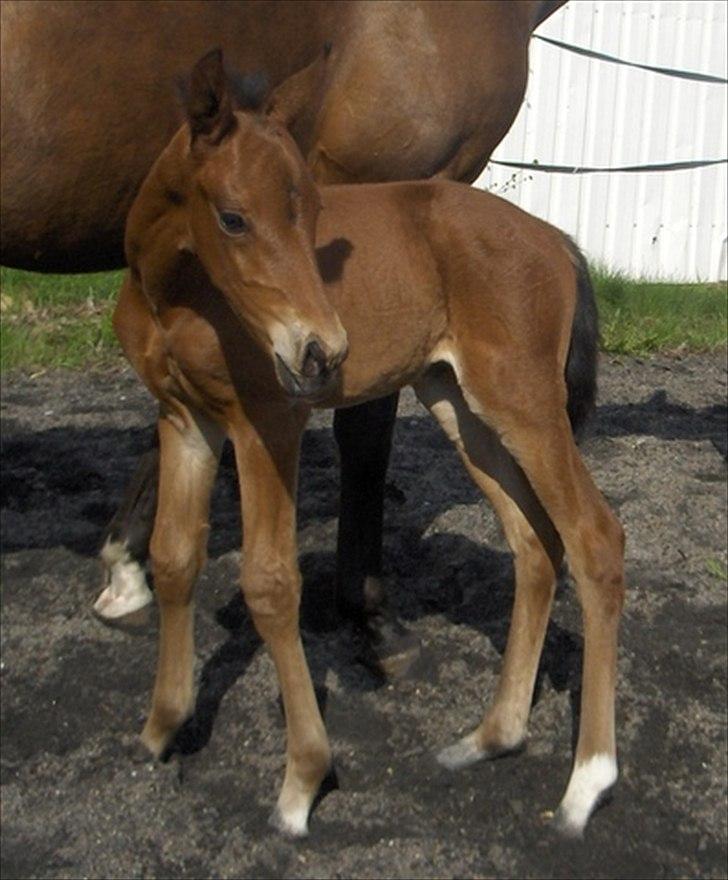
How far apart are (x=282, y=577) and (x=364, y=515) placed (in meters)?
0.88

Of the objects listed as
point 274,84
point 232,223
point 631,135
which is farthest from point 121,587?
point 631,135

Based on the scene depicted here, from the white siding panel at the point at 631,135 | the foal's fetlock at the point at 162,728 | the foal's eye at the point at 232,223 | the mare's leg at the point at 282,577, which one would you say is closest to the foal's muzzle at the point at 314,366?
the foal's eye at the point at 232,223

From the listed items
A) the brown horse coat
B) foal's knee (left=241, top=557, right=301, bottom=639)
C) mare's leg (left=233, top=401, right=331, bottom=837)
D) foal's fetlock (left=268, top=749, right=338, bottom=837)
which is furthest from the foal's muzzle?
foal's fetlock (left=268, top=749, right=338, bottom=837)

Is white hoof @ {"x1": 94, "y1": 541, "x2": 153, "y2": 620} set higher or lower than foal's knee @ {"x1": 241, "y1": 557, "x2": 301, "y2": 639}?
lower

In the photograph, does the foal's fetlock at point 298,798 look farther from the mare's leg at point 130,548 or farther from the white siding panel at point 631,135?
the white siding panel at point 631,135

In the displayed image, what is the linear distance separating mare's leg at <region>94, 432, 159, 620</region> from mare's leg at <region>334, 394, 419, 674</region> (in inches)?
22.3

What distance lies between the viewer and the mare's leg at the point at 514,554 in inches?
135

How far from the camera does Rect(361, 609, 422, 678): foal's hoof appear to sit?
3.85 metres

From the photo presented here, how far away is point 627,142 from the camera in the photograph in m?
9.02

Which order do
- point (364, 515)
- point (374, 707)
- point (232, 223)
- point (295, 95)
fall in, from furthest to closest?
point (364, 515) < point (374, 707) < point (295, 95) < point (232, 223)

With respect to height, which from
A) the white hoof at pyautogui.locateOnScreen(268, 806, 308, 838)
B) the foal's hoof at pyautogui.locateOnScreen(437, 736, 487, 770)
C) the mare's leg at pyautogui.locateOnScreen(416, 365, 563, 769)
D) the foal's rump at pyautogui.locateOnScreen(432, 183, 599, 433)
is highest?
the foal's rump at pyautogui.locateOnScreen(432, 183, 599, 433)

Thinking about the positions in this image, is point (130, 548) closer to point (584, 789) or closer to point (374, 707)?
point (374, 707)

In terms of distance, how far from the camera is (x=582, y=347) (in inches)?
139

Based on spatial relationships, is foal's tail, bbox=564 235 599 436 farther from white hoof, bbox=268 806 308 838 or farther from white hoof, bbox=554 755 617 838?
white hoof, bbox=268 806 308 838
